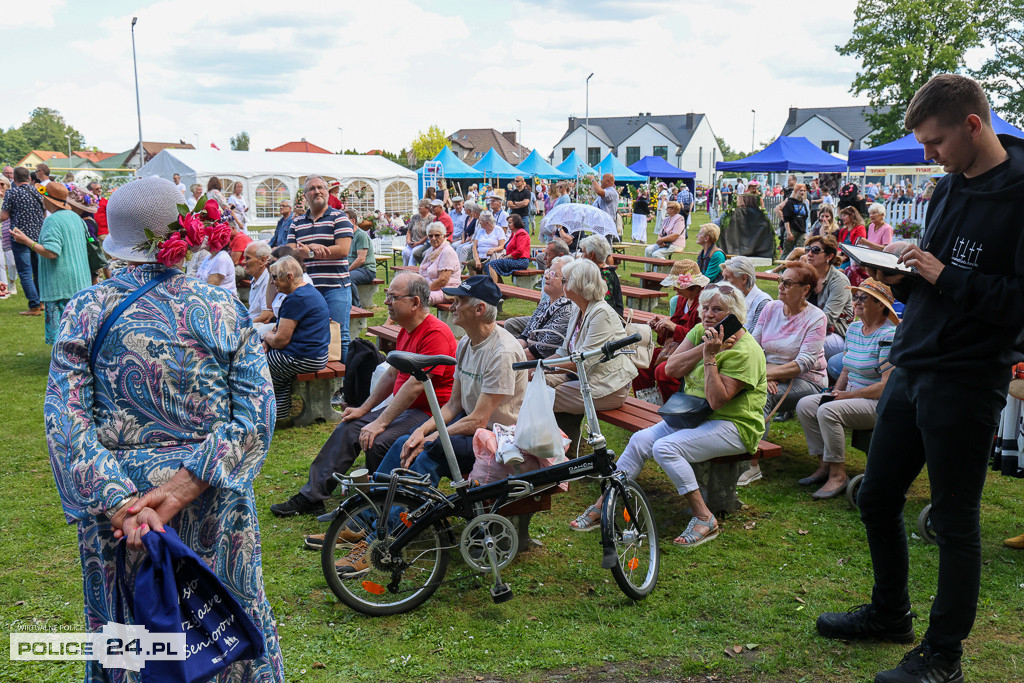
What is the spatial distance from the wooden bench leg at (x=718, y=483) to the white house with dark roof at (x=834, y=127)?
239 feet

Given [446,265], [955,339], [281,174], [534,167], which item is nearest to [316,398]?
[446,265]

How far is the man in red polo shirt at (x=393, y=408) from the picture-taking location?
15.8 feet

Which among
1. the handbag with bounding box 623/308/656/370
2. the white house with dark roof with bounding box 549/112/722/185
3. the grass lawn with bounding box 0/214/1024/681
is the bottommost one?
the grass lawn with bounding box 0/214/1024/681

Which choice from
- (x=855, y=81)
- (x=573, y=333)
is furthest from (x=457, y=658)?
(x=855, y=81)

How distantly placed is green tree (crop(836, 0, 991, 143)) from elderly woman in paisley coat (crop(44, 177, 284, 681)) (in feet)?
144

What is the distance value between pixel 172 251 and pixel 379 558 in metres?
2.13

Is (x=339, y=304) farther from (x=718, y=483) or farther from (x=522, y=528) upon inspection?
(x=718, y=483)

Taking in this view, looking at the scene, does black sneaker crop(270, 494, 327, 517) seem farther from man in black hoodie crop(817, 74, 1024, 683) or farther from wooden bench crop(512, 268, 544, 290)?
wooden bench crop(512, 268, 544, 290)

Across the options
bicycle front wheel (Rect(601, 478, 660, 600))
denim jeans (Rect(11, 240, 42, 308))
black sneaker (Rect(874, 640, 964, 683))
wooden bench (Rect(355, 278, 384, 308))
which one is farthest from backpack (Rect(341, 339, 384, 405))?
denim jeans (Rect(11, 240, 42, 308))

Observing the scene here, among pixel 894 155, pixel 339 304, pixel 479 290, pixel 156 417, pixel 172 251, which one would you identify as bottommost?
pixel 339 304

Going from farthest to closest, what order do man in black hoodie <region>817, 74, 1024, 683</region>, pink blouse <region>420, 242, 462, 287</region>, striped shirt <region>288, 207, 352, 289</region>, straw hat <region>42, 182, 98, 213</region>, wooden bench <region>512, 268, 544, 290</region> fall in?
wooden bench <region>512, 268, 544, 290</region>
pink blouse <region>420, 242, 462, 287</region>
straw hat <region>42, 182, 98, 213</region>
striped shirt <region>288, 207, 352, 289</region>
man in black hoodie <region>817, 74, 1024, 683</region>

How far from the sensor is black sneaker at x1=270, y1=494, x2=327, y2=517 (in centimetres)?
514

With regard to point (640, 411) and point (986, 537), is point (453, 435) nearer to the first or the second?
point (640, 411)

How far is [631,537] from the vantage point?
13.3 feet
